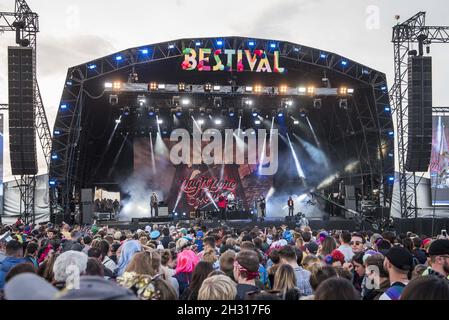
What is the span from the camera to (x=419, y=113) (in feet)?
66.0

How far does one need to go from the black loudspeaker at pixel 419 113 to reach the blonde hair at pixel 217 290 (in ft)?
60.4

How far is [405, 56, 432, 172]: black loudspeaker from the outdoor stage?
3046 millimetres

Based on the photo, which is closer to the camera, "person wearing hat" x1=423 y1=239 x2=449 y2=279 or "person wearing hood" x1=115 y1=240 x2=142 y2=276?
"person wearing hat" x1=423 y1=239 x2=449 y2=279

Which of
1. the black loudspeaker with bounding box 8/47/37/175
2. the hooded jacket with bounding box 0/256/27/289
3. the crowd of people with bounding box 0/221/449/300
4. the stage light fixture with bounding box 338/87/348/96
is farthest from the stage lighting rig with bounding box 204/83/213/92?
the hooded jacket with bounding box 0/256/27/289

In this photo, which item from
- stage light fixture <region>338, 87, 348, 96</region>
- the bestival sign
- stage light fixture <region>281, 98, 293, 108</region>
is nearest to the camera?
the bestival sign

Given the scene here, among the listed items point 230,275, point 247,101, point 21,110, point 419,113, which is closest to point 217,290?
point 230,275

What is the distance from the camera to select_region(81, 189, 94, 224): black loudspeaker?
23703 mm

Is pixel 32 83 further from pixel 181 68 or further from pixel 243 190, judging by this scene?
pixel 243 190

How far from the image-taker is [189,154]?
30344 millimetres

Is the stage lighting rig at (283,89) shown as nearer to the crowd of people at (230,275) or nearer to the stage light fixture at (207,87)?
the stage light fixture at (207,87)

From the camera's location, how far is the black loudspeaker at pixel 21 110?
17719 millimetres

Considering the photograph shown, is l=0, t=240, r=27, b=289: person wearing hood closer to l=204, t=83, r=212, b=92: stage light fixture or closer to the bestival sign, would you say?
the bestival sign

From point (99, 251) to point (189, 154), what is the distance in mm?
23621

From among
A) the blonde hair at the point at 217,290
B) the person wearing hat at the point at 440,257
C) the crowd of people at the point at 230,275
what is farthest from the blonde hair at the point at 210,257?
the blonde hair at the point at 217,290
